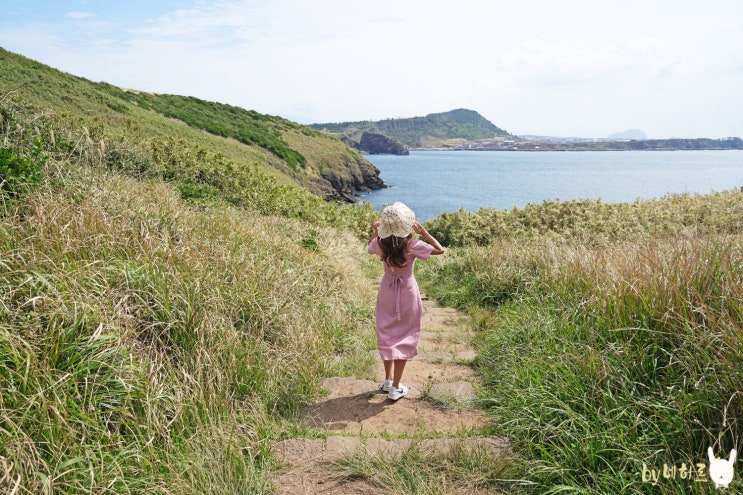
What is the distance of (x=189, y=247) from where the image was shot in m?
4.50

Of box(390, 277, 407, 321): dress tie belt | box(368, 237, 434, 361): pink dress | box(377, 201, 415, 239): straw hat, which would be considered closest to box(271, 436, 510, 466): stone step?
box(368, 237, 434, 361): pink dress

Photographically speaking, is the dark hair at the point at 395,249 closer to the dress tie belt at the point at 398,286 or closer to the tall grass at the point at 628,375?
the dress tie belt at the point at 398,286

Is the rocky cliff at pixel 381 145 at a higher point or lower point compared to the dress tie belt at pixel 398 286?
higher

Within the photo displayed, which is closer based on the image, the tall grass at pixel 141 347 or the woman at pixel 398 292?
the tall grass at pixel 141 347

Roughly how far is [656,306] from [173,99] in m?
43.3

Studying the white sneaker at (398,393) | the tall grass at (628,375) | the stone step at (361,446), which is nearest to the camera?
the tall grass at (628,375)

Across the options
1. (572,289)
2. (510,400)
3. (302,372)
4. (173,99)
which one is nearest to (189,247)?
(302,372)

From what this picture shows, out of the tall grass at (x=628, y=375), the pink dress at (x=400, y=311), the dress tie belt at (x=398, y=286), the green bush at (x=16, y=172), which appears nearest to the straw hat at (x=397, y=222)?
the pink dress at (x=400, y=311)

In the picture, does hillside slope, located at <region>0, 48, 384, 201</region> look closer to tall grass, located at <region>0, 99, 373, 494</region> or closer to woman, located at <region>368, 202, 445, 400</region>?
tall grass, located at <region>0, 99, 373, 494</region>

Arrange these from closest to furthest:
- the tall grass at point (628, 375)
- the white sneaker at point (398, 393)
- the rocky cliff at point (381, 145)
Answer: the tall grass at point (628, 375)
the white sneaker at point (398, 393)
the rocky cliff at point (381, 145)

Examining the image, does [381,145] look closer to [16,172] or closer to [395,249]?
[16,172]

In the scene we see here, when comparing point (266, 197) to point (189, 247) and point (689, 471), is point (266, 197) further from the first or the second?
point (689, 471)

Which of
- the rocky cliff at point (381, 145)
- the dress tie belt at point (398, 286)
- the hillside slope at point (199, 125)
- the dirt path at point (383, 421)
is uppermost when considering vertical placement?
the rocky cliff at point (381, 145)

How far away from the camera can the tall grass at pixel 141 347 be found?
8.28ft
